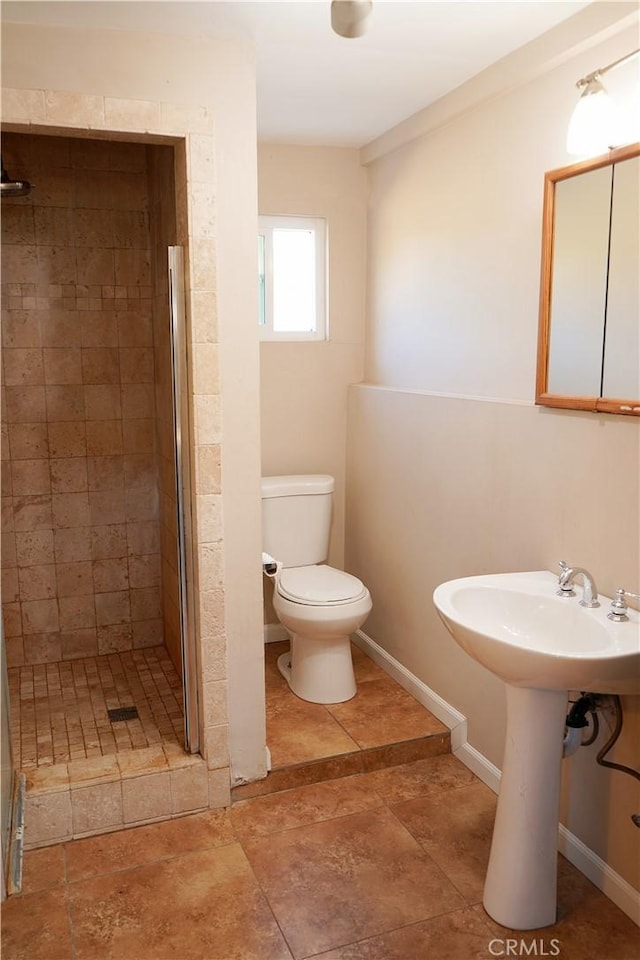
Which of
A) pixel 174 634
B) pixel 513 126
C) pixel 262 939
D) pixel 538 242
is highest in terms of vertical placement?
pixel 513 126

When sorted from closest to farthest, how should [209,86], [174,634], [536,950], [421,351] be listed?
[536,950]
[209,86]
[421,351]
[174,634]

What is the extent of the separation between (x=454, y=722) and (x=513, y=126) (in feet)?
6.64

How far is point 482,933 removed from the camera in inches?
78.0

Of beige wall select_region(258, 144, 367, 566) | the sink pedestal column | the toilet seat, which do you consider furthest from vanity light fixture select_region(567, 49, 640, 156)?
the toilet seat

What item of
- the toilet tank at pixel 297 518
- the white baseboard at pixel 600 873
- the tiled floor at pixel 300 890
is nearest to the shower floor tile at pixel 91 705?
the tiled floor at pixel 300 890

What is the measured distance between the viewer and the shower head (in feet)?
9.39

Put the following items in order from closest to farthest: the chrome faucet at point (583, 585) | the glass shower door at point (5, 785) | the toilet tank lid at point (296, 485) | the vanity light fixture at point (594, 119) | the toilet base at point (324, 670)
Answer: the vanity light fixture at point (594, 119)
the chrome faucet at point (583, 585)
the glass shower door at point (5, 785)
the toilet base at point (324, 670)
the toilet tank lid at point (296, 485)

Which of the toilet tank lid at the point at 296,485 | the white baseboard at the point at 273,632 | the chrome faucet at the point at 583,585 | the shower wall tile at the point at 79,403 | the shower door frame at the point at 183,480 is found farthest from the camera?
the white baseboard at the point at 273,632

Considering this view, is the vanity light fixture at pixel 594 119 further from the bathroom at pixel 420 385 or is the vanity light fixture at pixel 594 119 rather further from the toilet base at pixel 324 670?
the toilet base at pixel 324 670

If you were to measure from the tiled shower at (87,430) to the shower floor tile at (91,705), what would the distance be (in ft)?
0.04

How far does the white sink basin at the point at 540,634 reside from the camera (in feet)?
5.57

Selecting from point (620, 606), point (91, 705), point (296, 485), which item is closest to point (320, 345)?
point (296, 485)

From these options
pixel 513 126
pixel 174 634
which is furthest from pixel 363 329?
pixel 174 634

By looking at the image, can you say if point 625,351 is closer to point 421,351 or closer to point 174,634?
point 421,351
